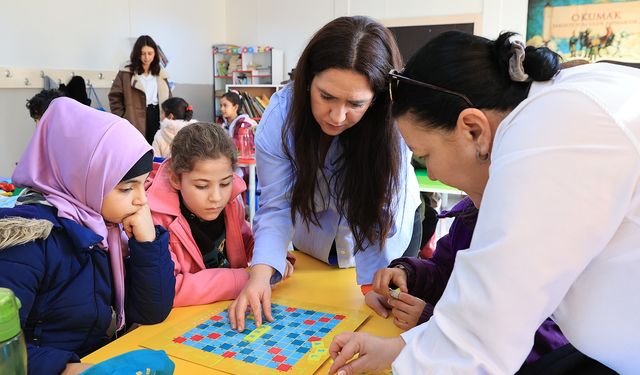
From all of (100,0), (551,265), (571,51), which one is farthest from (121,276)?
(571,51)

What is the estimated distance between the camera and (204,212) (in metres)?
1.46

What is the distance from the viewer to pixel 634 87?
595 mm

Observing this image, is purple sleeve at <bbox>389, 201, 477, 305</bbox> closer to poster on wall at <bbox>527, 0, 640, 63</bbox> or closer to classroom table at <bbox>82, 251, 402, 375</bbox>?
classroom table at <bbox>82, 251, 402, 375</bbox>

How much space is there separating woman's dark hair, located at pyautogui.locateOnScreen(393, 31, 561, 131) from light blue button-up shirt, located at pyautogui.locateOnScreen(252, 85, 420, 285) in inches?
25.2

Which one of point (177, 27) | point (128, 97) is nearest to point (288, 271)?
point (128, 97)

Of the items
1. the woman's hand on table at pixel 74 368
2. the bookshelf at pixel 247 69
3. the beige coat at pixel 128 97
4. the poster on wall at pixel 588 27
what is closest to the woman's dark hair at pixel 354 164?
the woman's hand on table at pixel 74 368

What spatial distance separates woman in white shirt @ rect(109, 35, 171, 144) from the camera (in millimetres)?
5078

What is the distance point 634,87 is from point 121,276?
100cm

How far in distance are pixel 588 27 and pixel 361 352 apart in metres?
5.22

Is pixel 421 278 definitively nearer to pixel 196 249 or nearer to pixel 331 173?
pixel 331 173

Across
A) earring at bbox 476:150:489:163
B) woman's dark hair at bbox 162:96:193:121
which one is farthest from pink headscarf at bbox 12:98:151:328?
woman's dark hair at bbox 162:96:193:121

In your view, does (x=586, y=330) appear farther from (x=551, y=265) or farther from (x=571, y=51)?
(x=571, y=51)

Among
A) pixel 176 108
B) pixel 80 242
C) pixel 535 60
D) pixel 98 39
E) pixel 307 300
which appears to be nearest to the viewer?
pixel 535 60

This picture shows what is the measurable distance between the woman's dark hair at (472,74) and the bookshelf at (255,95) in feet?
17.5
